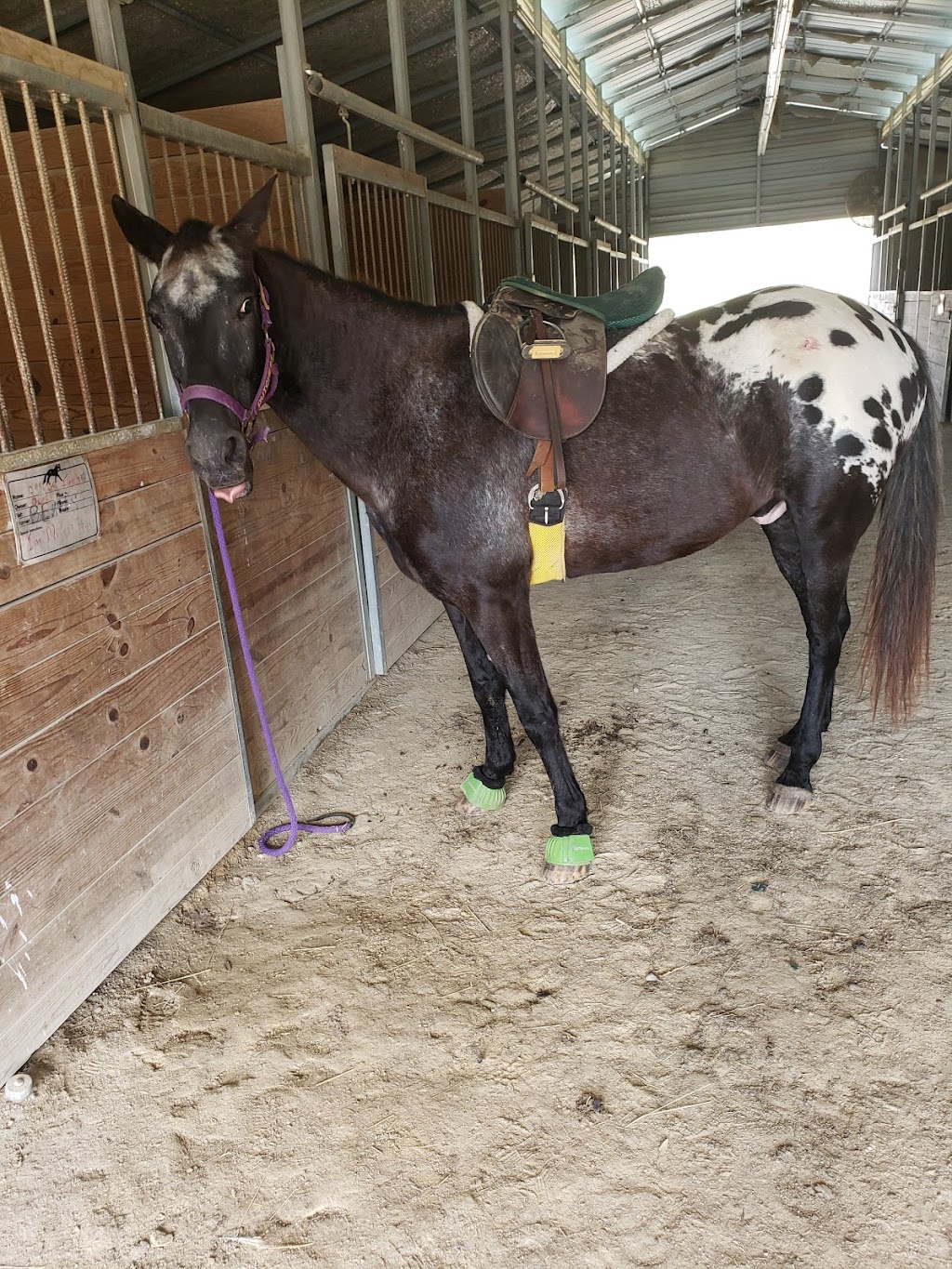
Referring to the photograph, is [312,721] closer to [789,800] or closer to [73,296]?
[789,800]

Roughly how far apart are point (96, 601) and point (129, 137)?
1152 millimetres

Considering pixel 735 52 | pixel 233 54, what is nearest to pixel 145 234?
pixel 233 54

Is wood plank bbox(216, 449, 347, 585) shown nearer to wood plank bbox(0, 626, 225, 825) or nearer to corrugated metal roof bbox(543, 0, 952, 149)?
wood plank bbox(0, 626, 225, 825)

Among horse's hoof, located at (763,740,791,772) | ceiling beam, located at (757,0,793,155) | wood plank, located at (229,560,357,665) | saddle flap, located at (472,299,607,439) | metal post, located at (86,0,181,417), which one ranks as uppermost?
ceiling beam, located at (757,0,793,155)

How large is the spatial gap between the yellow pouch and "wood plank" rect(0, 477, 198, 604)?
3.17ft

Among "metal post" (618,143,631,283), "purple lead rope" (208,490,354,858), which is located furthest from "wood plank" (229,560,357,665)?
"metal post" (618,143,631,283)

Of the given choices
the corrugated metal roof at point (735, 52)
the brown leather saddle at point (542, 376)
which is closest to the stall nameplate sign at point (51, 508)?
the brown leather saddle at point (542, 376)

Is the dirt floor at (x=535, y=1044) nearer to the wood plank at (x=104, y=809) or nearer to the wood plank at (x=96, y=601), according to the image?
the wood plank at (x=104, y=809)

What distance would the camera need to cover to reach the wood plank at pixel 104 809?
1734mm

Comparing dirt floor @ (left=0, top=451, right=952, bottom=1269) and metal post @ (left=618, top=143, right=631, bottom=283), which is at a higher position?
metal post @ (left=618, top=143, right=631, bottom=283)

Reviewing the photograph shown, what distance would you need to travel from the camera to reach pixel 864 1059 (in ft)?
5.48

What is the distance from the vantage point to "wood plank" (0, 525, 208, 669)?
172 cm

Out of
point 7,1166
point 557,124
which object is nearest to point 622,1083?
point 7,1166

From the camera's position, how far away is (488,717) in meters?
2.72
